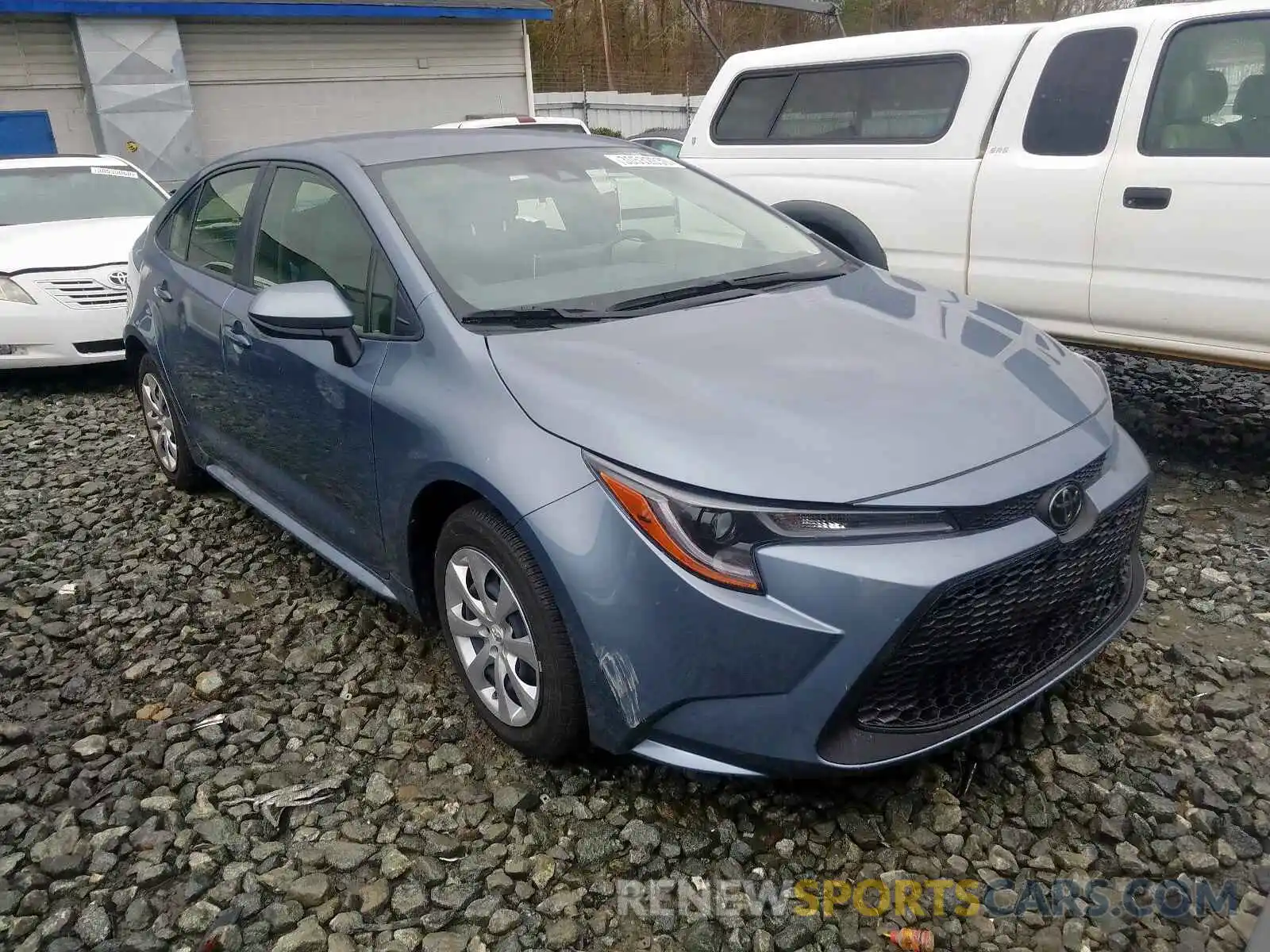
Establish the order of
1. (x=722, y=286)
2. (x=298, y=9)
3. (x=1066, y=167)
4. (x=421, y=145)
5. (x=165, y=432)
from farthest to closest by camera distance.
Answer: (x=298, y=9)
(x=165, y=432)
(x=1066, y=167)
(x=421, y=145)
(x=722, y=286)

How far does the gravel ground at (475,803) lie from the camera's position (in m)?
2.20

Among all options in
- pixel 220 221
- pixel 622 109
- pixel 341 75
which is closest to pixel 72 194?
pixel 220 221

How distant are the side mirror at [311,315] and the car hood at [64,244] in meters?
4.45

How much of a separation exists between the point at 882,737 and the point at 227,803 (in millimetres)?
1682

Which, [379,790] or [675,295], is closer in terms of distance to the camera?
[379,790]

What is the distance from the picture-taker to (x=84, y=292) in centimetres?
639

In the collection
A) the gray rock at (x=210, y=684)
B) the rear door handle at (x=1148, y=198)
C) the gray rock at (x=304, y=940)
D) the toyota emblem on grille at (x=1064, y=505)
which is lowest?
the gray rock at (x=210, y=684)

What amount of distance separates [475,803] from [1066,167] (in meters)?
3.78

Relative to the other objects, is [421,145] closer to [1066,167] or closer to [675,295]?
[675,295]

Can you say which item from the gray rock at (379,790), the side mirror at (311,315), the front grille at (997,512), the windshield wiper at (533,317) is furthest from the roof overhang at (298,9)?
the front grille at (997,512)

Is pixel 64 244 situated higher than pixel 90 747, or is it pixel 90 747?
pixel 64 244

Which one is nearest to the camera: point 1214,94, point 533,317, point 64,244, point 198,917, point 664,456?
point 664,456

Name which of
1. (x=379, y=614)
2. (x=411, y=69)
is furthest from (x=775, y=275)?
(x=411, y=69)

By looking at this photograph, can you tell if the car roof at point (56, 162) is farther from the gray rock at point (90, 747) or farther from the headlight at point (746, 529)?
the headlight at point (746, 529)
